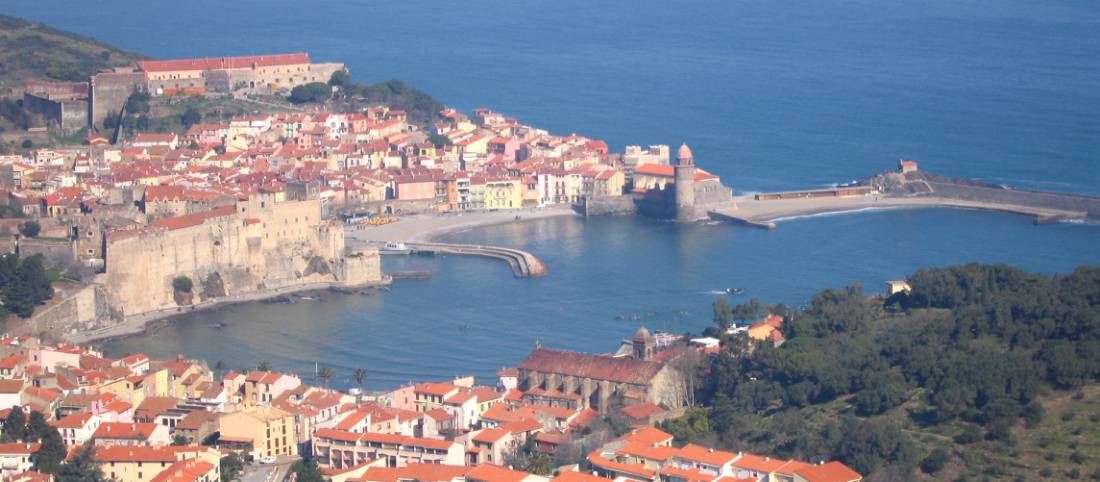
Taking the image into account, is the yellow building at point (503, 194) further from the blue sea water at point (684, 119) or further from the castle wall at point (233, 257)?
the castle wall at point (233, 257)

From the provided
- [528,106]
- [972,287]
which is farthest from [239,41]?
[972,287]

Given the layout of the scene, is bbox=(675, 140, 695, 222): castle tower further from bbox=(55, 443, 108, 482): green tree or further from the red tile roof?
bbox=(55, 443, 108, 482): green tree

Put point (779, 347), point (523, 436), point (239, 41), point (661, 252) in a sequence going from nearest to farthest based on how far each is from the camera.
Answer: point (523, 436) < point (779, 347) < point (661, 252) < point (239, 41)

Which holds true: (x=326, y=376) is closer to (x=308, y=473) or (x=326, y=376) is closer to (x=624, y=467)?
(x=308, y=473)

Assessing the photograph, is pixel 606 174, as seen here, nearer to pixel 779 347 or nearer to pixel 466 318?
pixel 466 318

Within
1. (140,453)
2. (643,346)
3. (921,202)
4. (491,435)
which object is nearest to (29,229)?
(643,346)
